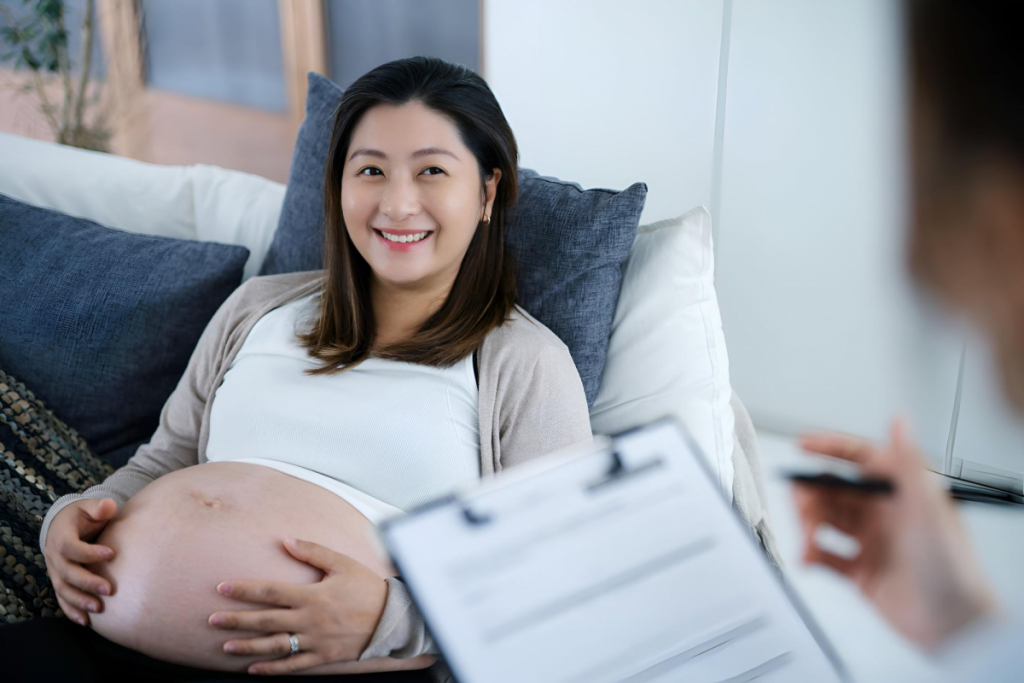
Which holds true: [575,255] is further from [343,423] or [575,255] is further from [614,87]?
[614,87]

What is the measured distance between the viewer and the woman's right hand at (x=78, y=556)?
1.04 metres

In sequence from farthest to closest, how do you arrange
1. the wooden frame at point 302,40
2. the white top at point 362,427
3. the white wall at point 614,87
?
the wooden frame at point 302,40, the white wall at point 614,87, the white top at point 362,427

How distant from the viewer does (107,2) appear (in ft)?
13.6

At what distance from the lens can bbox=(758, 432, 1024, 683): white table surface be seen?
1.12 ft

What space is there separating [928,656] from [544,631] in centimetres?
20

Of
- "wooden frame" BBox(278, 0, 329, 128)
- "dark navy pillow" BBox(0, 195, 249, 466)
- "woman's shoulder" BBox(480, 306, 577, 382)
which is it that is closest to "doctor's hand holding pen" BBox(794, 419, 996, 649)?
"woman's shoulder" BBox(480, 306, 577, 382)

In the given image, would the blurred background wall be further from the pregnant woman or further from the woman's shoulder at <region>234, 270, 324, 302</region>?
the woman's shoulder at <region>234, 270, 324, 302</region>

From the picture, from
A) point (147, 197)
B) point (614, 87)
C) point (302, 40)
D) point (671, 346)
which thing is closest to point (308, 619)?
point (671, 346)

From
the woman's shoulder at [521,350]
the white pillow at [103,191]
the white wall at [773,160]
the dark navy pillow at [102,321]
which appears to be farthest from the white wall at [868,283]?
the white pillow at [103,191]

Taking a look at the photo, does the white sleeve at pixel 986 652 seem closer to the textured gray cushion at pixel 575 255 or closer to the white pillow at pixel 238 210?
the textured gray cushion at pixel 575 255

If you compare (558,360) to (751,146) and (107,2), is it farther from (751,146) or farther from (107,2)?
(107,2)

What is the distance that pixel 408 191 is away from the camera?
1.25 metres

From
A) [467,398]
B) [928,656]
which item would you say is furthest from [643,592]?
[467,398]

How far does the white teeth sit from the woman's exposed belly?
0.41 m
